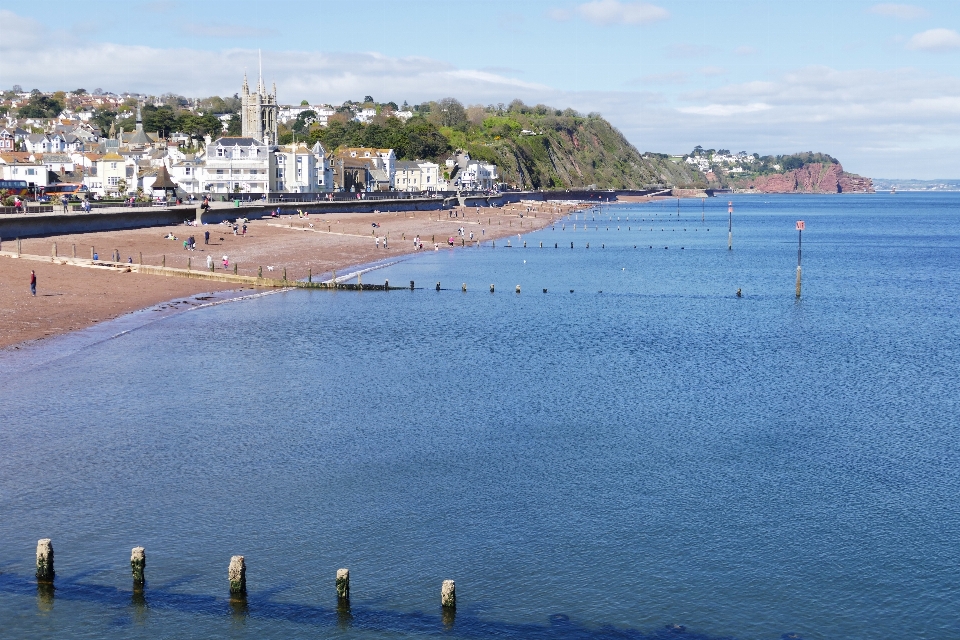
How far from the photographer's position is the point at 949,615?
21016 mm

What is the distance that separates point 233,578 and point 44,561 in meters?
4.06

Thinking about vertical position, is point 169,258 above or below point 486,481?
above

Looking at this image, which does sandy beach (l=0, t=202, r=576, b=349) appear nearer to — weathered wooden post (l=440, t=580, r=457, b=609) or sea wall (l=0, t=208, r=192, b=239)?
sea wall (l=0, t=208, r=192, b=239)

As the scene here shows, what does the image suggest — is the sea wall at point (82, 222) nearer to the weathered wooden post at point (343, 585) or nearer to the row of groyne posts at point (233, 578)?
the row of groyne posts at point (233, 578)

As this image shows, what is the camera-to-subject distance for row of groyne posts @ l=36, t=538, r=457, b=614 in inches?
816

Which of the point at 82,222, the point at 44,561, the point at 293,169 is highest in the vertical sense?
the point at 293,169

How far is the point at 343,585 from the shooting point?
20.9 m

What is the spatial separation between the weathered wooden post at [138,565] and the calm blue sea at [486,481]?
0.45 metres

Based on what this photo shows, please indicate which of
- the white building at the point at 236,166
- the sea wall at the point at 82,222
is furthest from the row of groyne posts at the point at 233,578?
the white building at the point at 236,166

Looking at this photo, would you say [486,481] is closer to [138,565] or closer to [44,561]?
[138,565]

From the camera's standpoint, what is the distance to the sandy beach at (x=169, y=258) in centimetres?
5541

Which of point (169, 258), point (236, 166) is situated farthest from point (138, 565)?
point (236, 166)

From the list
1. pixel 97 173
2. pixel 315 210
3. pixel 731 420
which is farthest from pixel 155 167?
pixel 731 420

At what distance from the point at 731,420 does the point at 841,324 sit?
30316mm
